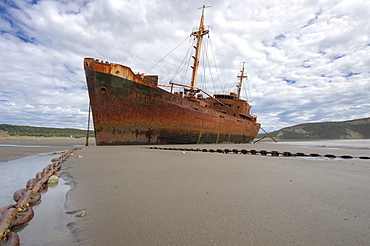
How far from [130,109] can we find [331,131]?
86.0 meters

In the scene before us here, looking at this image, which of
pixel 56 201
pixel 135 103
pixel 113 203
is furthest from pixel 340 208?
pixel 135 103

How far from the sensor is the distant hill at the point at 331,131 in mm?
69750

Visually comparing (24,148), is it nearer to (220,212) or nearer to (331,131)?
(220,212)

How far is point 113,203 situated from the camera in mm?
1850

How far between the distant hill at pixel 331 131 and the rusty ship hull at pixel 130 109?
3016 inches

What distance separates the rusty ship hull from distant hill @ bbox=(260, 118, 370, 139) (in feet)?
251

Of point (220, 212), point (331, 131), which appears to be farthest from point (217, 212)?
point (331, 131)

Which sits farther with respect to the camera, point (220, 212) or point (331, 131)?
point (331, 131)

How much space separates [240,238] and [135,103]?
1089cm

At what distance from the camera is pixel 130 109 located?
1137 cm

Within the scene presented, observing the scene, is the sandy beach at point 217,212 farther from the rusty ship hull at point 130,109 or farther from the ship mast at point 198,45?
the ship mast at point 198,45

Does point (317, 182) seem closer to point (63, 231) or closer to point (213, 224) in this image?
point (213, 224)

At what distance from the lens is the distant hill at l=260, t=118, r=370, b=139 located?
69750 millimetres

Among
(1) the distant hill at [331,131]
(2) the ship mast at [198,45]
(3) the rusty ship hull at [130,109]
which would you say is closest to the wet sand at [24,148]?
(3) the rusty ship hull at [130,109]
